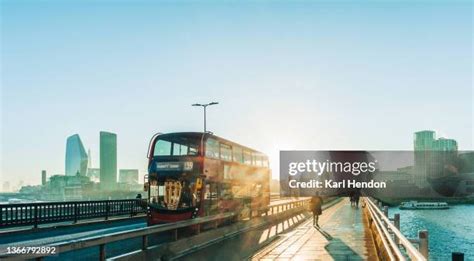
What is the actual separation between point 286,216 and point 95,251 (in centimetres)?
2408

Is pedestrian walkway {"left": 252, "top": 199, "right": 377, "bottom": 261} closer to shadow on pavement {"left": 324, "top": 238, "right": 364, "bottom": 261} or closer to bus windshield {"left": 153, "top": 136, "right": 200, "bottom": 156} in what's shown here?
shadow on pavement {"left": 324, "top": 238, "right": 364, "bottom": 261}

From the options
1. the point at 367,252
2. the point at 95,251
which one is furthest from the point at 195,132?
the point at 367,252

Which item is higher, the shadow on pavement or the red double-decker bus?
the red double-decker bus

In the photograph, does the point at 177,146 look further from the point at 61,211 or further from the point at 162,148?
the point at 61,211

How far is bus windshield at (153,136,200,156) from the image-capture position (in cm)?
2617

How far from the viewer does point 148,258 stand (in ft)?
49.3

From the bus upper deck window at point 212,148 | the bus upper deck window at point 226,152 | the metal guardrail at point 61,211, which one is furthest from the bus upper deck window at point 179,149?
the metal guardrail at point 61,211

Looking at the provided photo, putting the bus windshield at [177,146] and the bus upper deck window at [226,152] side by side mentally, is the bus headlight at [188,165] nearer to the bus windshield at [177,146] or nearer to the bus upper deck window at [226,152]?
the bus windshield at [177,146]

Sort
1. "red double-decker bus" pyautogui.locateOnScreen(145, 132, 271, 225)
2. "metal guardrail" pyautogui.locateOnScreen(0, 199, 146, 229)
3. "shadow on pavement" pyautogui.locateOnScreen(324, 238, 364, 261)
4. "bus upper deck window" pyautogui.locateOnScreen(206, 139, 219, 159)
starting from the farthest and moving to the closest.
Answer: "metal guardrail" pyautogui.locateOnScreen(0, 199, 146, 229), "bus upper deck window" pyautogui.locateOnScreen(206, 139, 219, 159), "red double-decker bus" pyautogui.locateOnScreen(145, 132, 271, 225), "shadow on pavement" pyautogui.locateOnScreen(324, 238, 364, 261)

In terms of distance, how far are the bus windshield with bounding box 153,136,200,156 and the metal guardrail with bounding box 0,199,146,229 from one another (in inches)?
261

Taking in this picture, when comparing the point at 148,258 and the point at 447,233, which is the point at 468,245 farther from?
the point at 148,258

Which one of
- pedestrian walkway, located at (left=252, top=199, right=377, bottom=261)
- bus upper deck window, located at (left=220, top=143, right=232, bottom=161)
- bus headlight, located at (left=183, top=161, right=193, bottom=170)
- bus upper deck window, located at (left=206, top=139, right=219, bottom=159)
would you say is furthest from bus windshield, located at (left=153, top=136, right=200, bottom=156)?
pedestrian walkway, located at (left=252, top=199, right=377, bottom=261)

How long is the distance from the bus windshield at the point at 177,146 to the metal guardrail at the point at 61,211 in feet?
21.7

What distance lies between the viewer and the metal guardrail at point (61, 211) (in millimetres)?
27094
